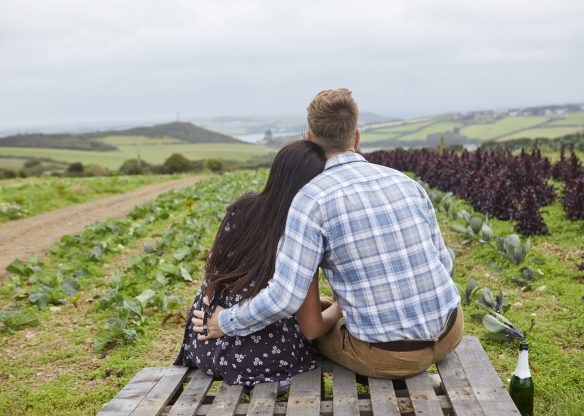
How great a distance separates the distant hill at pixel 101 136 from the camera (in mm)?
72537

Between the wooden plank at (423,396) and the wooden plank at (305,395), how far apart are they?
491mm

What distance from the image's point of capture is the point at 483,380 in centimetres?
304

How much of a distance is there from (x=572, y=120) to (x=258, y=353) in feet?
229

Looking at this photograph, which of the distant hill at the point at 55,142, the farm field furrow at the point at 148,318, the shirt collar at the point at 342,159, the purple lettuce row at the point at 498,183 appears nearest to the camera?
the shirt collar at the point at 342,159

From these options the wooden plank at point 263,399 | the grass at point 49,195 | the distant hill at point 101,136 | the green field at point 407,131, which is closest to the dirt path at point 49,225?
the grass at point 49,195

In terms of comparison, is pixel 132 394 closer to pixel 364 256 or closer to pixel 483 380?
pixel 364 256

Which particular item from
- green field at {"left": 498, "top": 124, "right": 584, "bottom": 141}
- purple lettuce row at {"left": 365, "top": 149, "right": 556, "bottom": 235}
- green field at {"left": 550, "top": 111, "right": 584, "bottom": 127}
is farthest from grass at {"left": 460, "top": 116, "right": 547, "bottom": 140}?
purple lettuce row at {"left": 365, "top": 149, "right": 556, "bottom": 235}

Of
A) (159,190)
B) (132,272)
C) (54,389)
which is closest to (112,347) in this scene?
(54,389)

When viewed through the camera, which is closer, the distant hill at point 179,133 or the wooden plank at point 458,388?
the wooden plank at point 458,388

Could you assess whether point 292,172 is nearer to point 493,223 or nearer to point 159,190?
point 493,223

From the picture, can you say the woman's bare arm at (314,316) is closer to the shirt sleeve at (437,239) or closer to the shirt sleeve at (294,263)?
the shirt sleeve at (294,263)

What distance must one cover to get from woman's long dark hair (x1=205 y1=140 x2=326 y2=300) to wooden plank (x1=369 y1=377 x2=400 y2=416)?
31.8 inches

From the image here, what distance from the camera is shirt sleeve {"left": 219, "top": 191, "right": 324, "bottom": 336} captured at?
2807 millimetres

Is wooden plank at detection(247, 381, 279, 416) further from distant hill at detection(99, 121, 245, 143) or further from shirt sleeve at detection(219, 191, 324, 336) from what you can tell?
distant hill at detection(99, 121, 245, 143)
